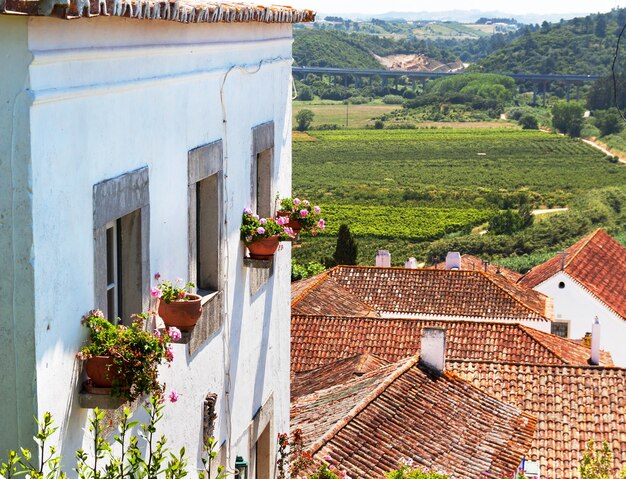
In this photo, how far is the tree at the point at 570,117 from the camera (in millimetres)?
121000

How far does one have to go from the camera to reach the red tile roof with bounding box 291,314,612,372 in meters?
20.2

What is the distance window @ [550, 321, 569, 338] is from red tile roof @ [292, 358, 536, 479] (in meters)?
19.6

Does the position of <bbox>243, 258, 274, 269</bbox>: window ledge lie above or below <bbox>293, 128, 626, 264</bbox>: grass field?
above

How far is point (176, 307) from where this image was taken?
516 cm

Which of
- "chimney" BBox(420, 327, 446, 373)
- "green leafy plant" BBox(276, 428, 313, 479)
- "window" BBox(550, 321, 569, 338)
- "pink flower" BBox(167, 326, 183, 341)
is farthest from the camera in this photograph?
"window" BBox(550, 321, 569, 338)

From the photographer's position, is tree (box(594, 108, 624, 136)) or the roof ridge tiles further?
tree (box(594, 108, 624, 136))

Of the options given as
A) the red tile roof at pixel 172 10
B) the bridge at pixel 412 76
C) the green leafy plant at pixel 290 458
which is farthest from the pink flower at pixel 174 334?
the bridge at pixel 412 76

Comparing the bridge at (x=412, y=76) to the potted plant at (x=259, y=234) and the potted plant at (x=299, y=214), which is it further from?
the potted plant at (x=259, y=234)

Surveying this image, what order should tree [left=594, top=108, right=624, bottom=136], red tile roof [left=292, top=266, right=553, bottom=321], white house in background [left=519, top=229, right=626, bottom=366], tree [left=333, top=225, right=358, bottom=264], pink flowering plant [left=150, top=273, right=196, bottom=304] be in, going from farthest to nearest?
tree [left=594, top=108, right=624, bottom=136] < tree [left=333, top=225, right=358, bottom=264] < white house in background [left=519, top=229, right=626, bottom=366] < red tile roof [left=292, top=266, right=553, bottom=321] < pink flowering plant [left=150, top=273, right=196, bottom=304]

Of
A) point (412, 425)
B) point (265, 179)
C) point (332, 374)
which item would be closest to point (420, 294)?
point (332, 374)

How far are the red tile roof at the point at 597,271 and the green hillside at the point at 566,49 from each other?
109 m

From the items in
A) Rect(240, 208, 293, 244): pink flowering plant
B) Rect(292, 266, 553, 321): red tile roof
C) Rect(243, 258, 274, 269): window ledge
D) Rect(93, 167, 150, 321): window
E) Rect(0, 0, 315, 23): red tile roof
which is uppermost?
Rect(0, 0, 315, 23): red tile roof

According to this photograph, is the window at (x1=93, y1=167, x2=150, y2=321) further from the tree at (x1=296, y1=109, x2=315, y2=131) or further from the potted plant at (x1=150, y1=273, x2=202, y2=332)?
the tree at (x1=296, y1=109, x2=315, y2=131)

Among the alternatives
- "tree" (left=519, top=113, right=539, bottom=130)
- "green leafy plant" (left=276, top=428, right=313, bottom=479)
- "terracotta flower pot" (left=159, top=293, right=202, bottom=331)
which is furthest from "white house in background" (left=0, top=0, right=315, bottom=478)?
"tree" (left=519, top=113, right=539, bottom=130)
